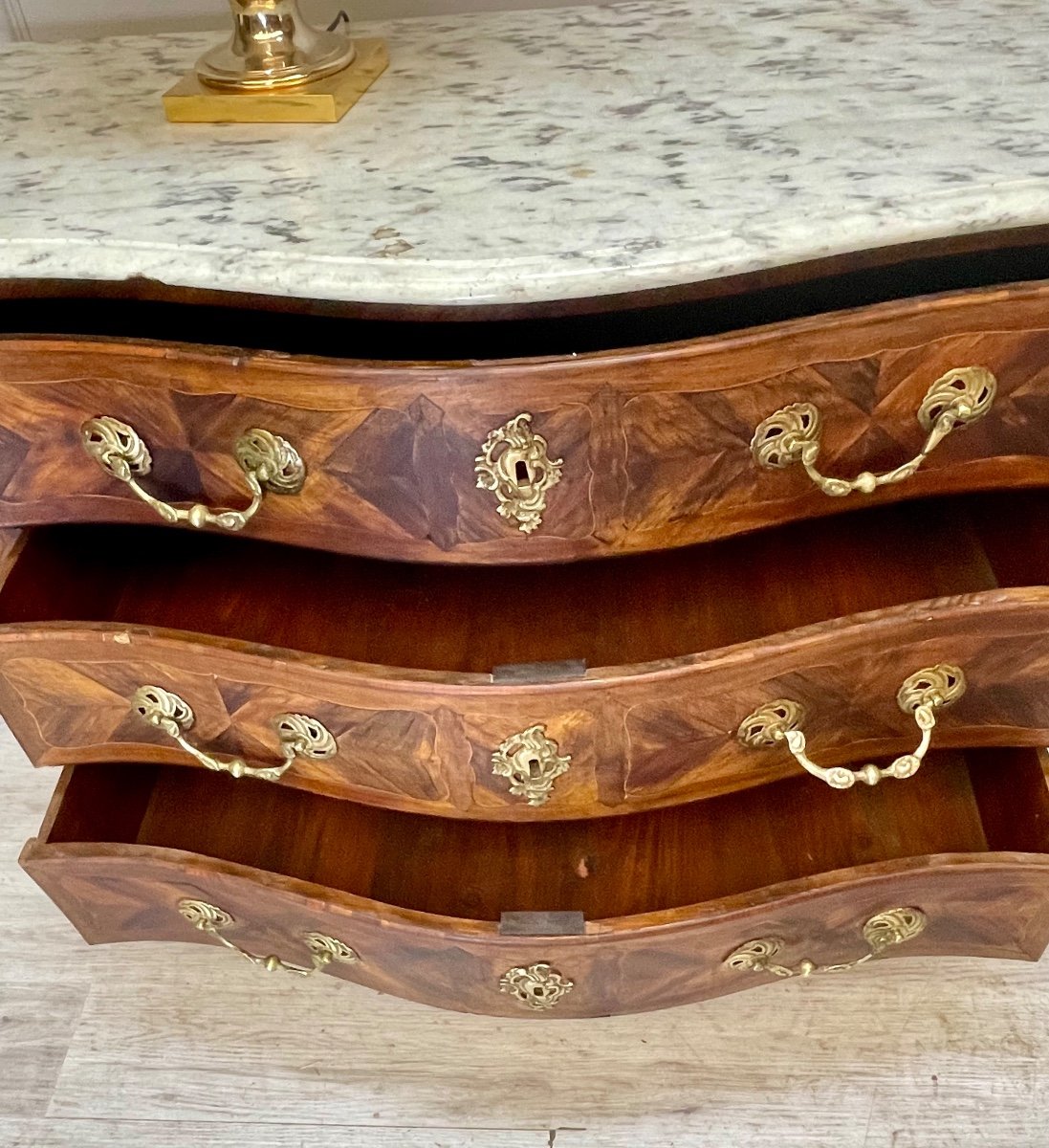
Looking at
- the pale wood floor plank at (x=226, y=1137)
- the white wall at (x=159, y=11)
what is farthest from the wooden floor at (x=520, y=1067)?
the white wall at (x=159, y=11)

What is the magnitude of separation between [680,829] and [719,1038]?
0.22m

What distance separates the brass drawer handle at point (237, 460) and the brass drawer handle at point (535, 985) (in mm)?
386

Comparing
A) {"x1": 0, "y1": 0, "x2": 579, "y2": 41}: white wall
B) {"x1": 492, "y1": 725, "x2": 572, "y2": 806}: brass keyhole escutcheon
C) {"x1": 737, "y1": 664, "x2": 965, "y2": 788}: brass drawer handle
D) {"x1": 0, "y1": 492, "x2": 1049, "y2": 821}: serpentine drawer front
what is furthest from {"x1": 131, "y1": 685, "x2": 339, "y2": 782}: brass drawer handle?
{"x1": 0, "y1": 0, "x2": 579, "y2": 41}: white wall

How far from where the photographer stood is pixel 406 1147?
0.84m

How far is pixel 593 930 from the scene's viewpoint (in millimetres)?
700

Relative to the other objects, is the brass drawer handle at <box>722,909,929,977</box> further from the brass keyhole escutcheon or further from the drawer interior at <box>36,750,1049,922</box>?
the brass keyhole escutcheon

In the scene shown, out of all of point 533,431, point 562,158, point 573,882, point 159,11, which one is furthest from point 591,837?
point 159,11

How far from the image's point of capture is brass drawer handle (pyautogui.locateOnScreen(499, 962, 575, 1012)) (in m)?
0.74

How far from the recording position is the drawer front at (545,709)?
62cm

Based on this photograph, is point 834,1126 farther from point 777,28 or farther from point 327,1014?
point 777,28

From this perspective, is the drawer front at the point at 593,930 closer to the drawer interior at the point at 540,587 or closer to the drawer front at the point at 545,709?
the drawer front at the point at 545,709

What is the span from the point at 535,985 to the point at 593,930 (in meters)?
0.09

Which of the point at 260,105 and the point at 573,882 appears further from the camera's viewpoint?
the point at 573,882

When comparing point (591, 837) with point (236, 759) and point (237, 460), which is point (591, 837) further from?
point (237, 460)
